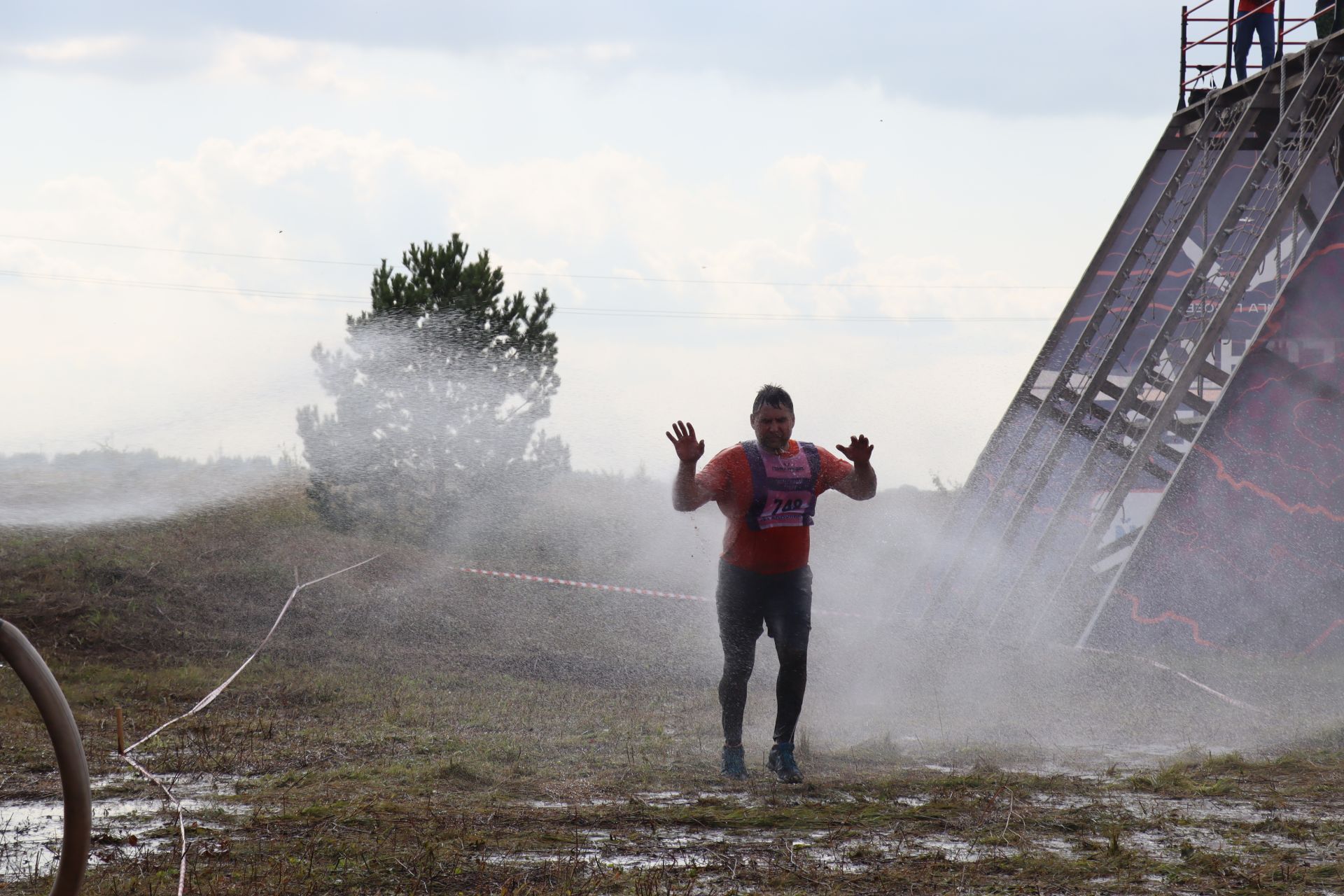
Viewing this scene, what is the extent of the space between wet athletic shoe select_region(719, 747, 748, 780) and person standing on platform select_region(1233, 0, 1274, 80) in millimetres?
10160

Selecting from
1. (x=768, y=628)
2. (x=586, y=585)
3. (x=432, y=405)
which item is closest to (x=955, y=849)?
(x=768, y=628)

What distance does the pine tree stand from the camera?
59.7ft

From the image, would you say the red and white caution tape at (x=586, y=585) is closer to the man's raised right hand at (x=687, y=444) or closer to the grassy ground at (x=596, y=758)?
the grassy ground at (x=596, y=758)

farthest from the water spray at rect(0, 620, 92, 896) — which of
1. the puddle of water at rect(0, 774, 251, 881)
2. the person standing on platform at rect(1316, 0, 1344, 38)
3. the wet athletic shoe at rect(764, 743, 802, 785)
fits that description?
the person standing on platform at rect(1316, 0, 1344, 38)

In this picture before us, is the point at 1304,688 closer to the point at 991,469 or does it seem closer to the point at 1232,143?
the point at 991,469

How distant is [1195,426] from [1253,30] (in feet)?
15.3

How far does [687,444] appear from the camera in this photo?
20.5 ft

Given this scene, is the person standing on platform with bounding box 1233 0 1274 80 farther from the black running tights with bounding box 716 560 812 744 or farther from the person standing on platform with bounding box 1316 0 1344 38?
the black running tights with bounding box 716 560 812 744

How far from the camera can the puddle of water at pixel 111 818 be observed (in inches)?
184

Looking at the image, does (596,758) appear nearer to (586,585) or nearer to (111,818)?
(111,818)

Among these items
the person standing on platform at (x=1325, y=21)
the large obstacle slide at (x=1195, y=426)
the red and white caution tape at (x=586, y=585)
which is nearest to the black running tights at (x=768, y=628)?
the large obstacle slide at (x=1195, y=426)

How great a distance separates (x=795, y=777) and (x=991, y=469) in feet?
28.1

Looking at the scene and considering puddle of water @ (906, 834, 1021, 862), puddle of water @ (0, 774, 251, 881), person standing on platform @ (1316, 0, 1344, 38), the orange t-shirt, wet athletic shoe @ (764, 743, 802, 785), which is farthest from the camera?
person standing on platform @ (1316, 0, 1344, 38)

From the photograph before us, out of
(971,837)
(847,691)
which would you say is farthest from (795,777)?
(847,691)
